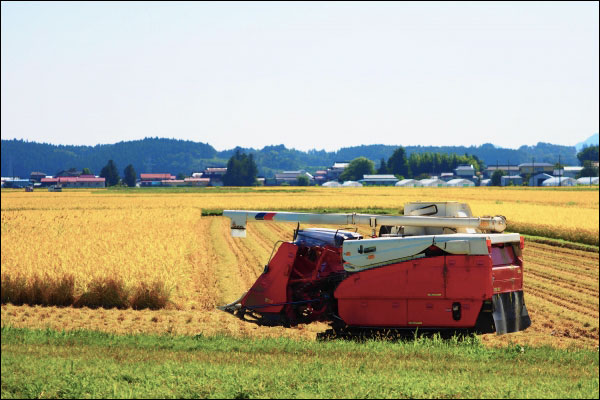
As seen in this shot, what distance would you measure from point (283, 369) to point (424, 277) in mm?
3032

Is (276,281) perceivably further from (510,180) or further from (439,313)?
(510,180)

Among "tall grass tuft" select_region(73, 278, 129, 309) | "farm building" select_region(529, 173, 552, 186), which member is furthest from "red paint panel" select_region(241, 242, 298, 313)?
"farm building" select_region(529, 173, 552, 186)

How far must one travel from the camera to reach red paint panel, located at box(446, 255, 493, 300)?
10.0 meters

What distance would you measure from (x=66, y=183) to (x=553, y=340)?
194 m

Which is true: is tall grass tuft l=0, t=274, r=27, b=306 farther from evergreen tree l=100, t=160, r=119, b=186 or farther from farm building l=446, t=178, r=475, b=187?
evergreen tree l=100, t=160, r=119, b=186

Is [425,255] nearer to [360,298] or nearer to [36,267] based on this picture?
[360,298]

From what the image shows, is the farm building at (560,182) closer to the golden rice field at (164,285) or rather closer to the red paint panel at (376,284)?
the golden rice field at (164,285)

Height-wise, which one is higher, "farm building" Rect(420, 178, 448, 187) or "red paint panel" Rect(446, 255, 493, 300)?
"farm building" Rect(420, 178, 448, 187)

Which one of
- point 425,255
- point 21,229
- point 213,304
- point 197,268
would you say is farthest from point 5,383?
point 21,229

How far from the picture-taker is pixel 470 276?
10.1 metres

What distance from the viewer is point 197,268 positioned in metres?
20.5

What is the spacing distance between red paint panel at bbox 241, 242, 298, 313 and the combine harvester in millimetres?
192

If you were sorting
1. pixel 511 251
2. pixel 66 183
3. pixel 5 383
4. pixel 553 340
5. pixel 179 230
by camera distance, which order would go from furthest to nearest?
pixel 66 183, pixel 179 230, pixel 553 340, pixel 511 251, pixel 5 383

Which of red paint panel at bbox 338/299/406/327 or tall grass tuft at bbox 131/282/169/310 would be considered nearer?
red paint panel at bbox 338/299/406/327
